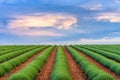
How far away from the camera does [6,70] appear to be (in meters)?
21.0

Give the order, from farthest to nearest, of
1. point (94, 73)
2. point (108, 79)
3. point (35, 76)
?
1. point (35, 76)
2. point (94, 73)
3. point (108, 79)

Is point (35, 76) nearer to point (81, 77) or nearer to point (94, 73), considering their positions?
point (81, 77)

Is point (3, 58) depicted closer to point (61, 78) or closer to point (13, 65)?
point (13, 65)

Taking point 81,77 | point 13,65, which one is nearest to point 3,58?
point 13,65

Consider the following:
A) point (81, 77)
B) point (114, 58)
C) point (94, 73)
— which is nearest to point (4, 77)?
point (81, 77)

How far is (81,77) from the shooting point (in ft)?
61.2

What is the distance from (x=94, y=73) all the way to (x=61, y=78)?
6.90 ft

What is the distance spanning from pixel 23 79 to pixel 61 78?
5.61ft

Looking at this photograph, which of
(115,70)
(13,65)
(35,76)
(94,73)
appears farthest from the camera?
(13,65)

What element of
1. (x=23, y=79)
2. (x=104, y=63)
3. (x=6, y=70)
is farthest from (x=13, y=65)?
(x=23, y=79)

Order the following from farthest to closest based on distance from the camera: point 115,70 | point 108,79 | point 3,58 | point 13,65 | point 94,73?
point 3,58 → point 13,65 → point 115,70 → point 94,73 → point 108,79

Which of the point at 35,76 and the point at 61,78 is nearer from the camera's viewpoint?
the point at 61,78

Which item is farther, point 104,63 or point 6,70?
point 104,63

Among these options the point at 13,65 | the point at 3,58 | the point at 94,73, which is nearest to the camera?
the point at 94,73
